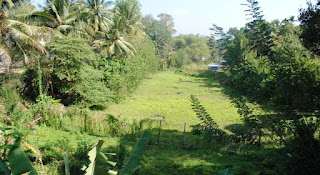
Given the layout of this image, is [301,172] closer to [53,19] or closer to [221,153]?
[221,153]

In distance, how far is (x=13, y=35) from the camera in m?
11.9

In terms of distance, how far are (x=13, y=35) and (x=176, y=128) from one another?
911cm

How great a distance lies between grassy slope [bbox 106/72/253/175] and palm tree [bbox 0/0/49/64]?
206 inches

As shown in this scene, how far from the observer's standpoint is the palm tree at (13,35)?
1155cm

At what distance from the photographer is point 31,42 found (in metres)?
12.1

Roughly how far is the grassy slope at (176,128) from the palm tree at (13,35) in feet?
17.2

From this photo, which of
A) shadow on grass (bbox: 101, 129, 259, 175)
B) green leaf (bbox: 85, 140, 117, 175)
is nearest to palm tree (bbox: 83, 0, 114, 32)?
shadow on grass (bbox: 101, 129, 259, 175)

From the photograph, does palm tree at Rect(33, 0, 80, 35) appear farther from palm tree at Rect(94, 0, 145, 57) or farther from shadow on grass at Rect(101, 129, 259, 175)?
shadow on grass at Rect(101, 129, 259, 175)

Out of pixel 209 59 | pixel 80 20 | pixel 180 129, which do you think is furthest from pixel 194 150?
pixel 209 59

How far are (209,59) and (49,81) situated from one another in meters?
42.7

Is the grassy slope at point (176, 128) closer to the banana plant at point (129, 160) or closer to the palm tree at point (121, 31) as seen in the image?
the banana plant at point (129, 160)

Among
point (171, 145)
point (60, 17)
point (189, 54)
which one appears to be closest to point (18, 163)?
point (171, 145)

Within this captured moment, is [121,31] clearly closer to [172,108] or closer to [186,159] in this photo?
[172,108]

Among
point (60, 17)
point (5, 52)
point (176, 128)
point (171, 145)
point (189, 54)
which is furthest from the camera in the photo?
point (189, 54)
